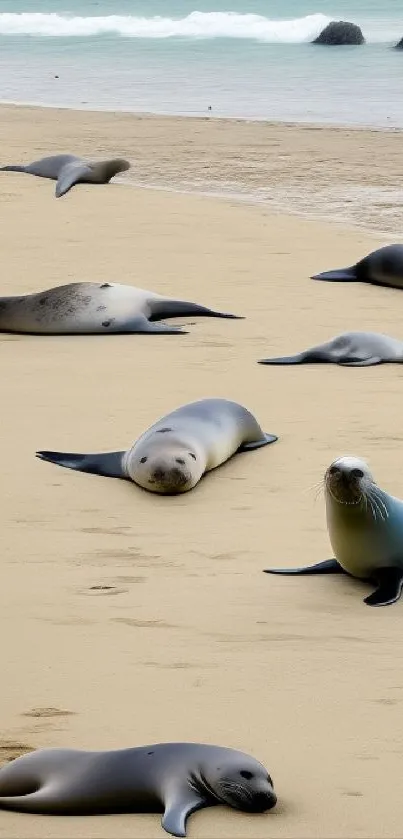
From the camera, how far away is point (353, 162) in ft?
54.3

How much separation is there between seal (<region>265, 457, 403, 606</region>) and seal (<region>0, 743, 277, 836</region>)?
4.51 ft

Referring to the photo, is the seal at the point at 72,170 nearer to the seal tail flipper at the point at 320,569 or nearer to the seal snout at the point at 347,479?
the seal tail flipper at the point at 320,569

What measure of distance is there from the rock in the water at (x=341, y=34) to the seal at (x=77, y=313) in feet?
107

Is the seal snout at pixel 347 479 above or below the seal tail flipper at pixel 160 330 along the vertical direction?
above

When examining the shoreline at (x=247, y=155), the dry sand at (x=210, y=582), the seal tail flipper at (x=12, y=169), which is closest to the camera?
the dry sand at (x=210, y=582)

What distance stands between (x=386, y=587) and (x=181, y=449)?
4.83 ft


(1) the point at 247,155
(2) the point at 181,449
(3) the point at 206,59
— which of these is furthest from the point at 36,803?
(3) the point at 206,59

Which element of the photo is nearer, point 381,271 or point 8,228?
point 381,271

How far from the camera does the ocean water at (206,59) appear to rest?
965 inches

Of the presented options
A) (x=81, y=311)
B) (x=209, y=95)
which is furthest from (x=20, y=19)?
(x=81, y=311)

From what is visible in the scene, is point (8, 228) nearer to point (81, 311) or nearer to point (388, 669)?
point (81, 311)

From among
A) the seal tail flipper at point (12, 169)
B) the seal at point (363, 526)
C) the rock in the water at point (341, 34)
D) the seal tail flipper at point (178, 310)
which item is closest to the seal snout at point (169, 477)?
the seal at point (363, 526)

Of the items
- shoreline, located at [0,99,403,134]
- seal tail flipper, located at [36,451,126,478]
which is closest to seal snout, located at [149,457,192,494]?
seal tail flipper, located at [36,451,126,478]

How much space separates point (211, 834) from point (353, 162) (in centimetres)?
1415
